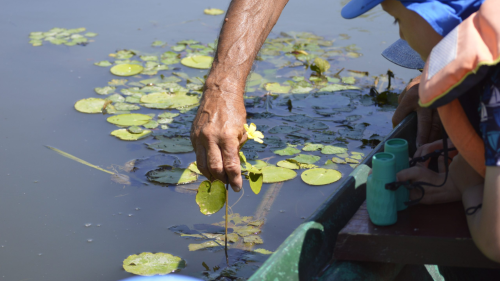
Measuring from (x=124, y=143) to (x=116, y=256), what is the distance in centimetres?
78

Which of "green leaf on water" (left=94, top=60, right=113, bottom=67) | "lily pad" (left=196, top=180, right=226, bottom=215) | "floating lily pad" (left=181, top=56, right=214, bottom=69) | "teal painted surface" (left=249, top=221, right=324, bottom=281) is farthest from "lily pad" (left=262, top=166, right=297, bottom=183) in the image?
"green leaf on water" (left=94, top=60, right=113, bottom=67)

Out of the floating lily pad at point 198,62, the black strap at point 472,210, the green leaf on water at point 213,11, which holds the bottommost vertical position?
the floating lily pad at point 198,62

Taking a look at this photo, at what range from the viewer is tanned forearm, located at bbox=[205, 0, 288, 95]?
1302mm

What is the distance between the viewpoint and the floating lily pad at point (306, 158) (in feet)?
6.44

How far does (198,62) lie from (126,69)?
1.57ft

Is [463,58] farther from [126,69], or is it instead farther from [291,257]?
[126,69]

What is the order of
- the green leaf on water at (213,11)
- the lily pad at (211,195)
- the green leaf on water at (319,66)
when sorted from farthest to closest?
the green leaf on water at (213,11) → the green leaf on water at (319,66) → the lily pad at (211,195)

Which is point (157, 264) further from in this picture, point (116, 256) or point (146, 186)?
point (146, 186)

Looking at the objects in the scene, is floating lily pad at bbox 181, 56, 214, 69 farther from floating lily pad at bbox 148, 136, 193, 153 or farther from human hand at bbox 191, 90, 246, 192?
human hand at bbox 191, 90, 246, 192

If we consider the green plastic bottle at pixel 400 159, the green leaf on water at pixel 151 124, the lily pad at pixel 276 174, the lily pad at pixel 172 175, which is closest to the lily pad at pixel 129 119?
the green leaf on water at pixel 151 124

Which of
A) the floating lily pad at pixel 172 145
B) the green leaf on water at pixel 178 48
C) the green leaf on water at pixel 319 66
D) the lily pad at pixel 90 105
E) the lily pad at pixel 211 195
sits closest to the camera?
the lily pad at pixel 211 195

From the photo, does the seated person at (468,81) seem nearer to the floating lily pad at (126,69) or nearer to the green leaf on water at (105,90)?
the green leaf on water at (105,90)

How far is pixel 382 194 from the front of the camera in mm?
945

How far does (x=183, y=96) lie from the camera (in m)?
2.60
